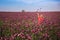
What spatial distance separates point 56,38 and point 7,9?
718 millimetres

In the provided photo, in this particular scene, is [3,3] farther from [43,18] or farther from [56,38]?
[56,38]

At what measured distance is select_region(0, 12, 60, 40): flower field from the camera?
1737mm

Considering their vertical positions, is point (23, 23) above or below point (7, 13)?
below

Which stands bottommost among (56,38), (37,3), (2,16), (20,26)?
(56,38)

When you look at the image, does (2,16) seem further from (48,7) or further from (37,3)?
(48,7)

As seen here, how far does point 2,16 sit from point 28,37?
430 millimetres

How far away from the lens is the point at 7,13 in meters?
1.79

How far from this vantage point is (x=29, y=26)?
69.8 inches

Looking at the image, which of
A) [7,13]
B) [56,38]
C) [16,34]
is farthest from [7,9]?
[56,38]

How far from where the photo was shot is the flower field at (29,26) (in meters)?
1.74

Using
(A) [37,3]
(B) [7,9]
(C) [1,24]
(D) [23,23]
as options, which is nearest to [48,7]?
(A) [37,3]

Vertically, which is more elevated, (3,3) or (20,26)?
(3,3)

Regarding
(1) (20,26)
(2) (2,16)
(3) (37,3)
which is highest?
(3) (37,3)

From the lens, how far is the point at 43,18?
5.87ft
